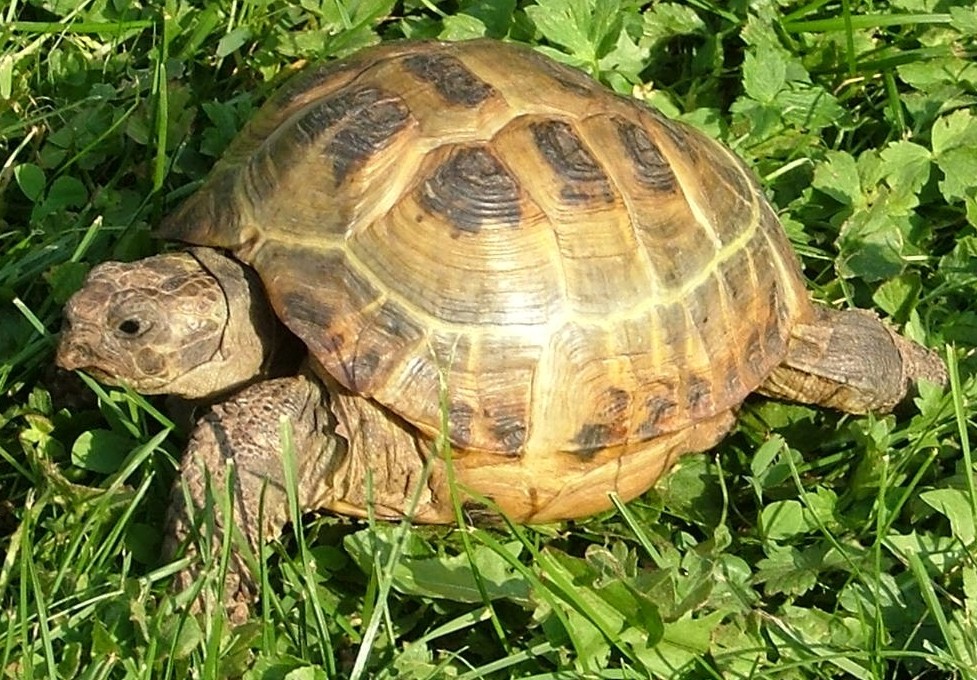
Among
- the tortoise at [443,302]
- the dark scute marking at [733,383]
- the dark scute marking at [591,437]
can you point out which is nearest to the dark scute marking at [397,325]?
the tortoise at [443,302]

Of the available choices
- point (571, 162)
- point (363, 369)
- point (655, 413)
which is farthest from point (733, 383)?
point (363, 369)

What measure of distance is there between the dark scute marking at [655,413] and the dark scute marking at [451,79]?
0.86m

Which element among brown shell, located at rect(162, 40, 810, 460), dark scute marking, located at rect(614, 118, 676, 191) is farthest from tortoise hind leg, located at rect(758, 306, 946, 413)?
dark scute marking, located at rect(614, 118, 676, 191)

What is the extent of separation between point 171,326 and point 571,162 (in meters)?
1.05

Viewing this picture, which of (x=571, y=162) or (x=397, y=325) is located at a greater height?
(x=571, y=162)

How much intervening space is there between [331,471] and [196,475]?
0.34 metres

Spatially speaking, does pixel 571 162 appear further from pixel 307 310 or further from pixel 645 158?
pixel 307 310

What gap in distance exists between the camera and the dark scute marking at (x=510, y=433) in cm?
309

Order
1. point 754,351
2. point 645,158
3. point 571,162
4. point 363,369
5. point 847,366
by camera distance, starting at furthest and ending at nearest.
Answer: point 847,366 < point 754,351 < point 645,158 < point 571,162 < point 363,369

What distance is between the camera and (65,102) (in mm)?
4316

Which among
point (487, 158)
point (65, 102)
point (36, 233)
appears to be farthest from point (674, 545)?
point (65, 102)

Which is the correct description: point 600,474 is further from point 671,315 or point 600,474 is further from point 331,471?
point 331,471

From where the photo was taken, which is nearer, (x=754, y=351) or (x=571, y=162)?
(x=571, y=162)

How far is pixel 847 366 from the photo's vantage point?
3.64 metres
